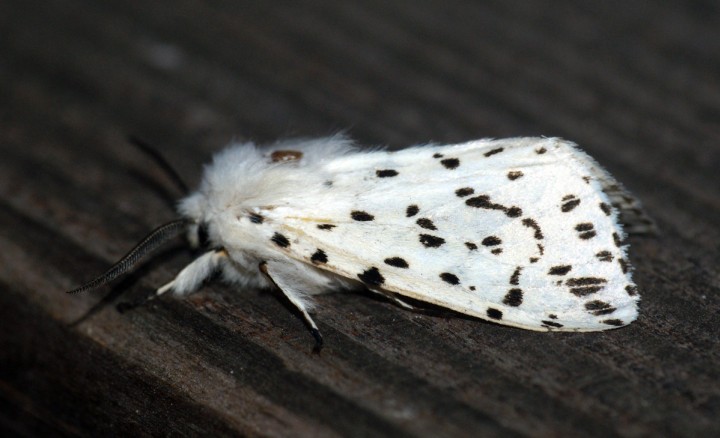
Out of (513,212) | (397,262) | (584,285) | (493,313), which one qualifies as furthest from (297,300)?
(584,285)

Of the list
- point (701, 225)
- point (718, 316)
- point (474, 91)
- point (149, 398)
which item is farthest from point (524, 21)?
point (149, 398)

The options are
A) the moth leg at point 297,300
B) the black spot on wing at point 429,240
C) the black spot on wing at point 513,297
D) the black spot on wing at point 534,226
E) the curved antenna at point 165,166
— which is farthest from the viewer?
the curved antenna at point 165,166

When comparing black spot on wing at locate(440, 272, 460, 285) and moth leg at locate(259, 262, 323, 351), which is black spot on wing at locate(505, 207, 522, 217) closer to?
black spot on wing at locate(440, 272, 460, 285)

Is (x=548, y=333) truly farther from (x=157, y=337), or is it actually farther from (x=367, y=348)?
(x=157, y=337)

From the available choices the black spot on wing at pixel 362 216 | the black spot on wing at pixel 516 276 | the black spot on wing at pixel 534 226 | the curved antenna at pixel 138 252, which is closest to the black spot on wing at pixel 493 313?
the black spot on wing at pixel 516 276

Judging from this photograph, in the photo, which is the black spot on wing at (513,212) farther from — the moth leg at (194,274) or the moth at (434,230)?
the moth leg at (194,274)

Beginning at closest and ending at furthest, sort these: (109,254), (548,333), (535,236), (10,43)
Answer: (548,333) < (535,236) < (109,254) < (10,43)
